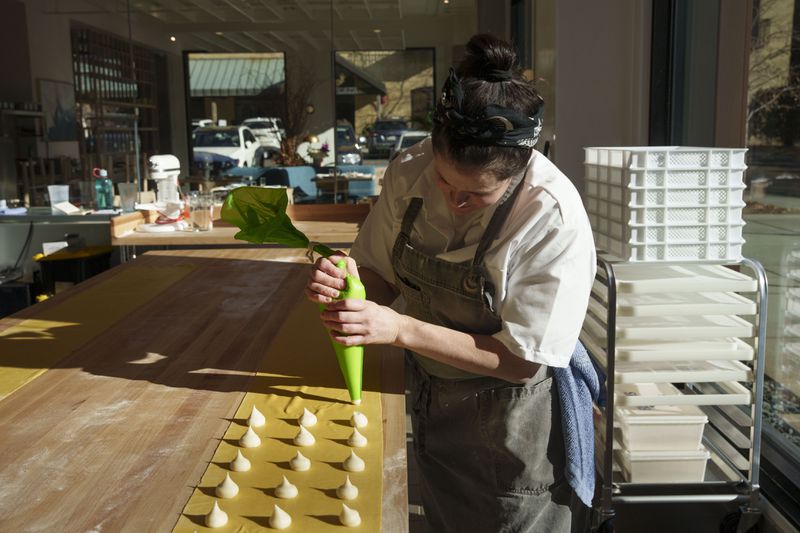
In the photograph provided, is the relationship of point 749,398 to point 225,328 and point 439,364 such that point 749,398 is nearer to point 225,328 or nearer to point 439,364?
point 439,364

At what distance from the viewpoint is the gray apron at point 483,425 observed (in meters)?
1.54

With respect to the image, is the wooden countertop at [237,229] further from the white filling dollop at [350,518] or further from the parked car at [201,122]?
the parked car at [201,122]

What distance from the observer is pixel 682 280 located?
209 cm

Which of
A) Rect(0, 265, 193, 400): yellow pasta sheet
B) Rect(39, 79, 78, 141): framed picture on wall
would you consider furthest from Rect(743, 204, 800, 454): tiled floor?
Rect(39, 79, 78, 141): framed picture on wall

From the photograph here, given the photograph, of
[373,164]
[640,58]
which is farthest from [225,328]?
[373,164]

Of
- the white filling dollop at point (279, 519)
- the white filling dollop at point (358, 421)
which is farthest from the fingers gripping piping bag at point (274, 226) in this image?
the white filling dollop at point (279, 519)

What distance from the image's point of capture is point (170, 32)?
7051 millimetres

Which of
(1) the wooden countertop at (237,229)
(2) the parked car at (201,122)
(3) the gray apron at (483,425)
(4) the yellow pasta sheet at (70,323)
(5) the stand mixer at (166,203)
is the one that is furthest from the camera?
(2) the parked car at (201,122)

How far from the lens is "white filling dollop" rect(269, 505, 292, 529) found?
1.05m

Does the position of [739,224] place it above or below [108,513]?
above

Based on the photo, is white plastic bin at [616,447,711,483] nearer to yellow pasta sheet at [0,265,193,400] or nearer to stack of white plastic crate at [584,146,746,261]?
stack of white plastic crate at [584,146,746,261]

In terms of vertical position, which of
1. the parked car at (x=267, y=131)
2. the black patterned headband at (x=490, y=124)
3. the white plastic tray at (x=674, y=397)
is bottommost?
the white plastic tray at (x=674, y=397)

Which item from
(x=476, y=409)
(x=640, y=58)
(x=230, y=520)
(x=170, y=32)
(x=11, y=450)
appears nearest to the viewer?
(x=230, y=520)

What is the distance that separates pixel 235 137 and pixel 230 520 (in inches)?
252
